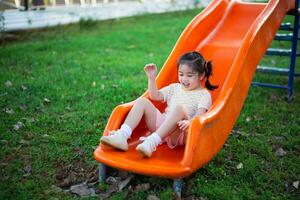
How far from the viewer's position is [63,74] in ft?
22.0

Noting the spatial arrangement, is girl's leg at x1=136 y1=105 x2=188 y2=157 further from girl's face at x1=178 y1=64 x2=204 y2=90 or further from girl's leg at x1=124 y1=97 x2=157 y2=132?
girl's face at x1=178 y1=64 x2=204 y2=90

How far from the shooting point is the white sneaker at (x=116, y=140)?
Answer: 11.3 feet

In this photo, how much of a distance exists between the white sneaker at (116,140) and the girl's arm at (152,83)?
58 cm

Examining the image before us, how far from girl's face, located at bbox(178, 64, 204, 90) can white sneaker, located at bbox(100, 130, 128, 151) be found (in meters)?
0.76

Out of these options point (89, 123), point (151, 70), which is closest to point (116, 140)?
point (151, 70)

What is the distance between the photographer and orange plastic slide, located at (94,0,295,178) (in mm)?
Result: 3311

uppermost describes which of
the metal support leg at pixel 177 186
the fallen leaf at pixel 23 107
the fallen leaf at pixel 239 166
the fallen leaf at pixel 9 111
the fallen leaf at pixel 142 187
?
the fallen leaf at pixel 9 111

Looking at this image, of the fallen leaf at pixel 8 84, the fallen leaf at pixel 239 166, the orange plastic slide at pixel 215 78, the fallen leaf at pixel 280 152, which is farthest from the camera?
the fallen leaf at pixel 8 84

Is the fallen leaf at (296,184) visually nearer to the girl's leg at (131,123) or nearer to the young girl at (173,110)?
the young girl at (173,110)

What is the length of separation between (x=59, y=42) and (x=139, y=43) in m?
1.70

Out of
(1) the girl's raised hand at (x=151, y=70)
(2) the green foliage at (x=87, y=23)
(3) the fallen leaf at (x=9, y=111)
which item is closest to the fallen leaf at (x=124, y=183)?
(1) the girl's raised hand at (x=151, y=70)

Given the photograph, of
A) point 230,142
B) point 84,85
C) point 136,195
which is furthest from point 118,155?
point 84,85

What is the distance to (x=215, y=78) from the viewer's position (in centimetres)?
456

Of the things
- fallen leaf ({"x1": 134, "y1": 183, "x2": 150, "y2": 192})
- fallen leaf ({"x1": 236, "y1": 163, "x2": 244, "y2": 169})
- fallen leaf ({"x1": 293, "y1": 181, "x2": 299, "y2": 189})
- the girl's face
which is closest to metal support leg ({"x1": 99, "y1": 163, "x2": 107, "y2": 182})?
fallen leaf ({"x1": 134, "y1": 183, "x2": 150, "y2": 192})
